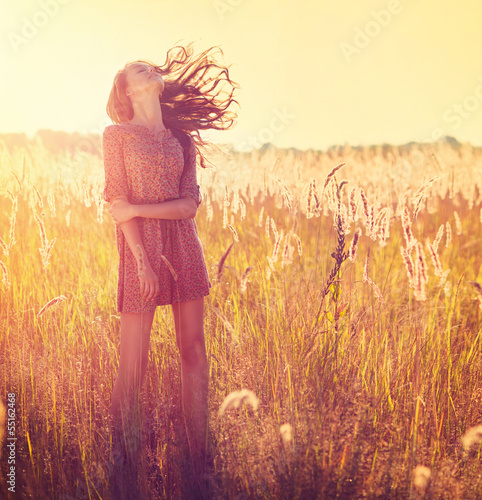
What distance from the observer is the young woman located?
1.91m

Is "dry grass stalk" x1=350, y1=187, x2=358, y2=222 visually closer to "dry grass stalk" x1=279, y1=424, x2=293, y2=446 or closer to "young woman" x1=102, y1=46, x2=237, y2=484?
"young woman" x1=102, y1=46, x2=237, y2=484

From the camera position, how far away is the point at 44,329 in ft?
9.20

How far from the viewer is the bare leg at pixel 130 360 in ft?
6.25

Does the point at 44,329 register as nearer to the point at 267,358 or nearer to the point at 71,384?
the point at 71,384

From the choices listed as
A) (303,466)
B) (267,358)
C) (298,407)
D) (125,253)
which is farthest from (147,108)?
(303,466)

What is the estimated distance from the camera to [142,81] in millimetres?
2076

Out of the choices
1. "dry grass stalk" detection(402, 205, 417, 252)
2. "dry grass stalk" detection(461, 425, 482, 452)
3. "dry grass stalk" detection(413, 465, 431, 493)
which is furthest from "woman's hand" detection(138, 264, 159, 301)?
"dry grass stalk" detection(461, 425, 482, 452)

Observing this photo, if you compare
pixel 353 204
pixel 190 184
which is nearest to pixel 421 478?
pixel 353 204

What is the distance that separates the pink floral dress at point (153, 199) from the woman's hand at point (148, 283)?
0.07 m

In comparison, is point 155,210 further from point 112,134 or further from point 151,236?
point 112,134

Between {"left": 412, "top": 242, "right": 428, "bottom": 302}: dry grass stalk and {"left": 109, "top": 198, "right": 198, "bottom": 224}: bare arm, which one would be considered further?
{"left": 109, "top": 198, "right": 198, "bottom": 224}: bare arm

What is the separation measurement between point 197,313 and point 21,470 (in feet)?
2.93

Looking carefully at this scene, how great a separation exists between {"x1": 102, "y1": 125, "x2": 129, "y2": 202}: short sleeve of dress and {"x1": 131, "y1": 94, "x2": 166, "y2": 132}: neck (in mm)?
161

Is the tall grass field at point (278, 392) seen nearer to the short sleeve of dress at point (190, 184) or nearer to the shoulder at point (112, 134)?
the short sleeve of dress at point (190, 184)
